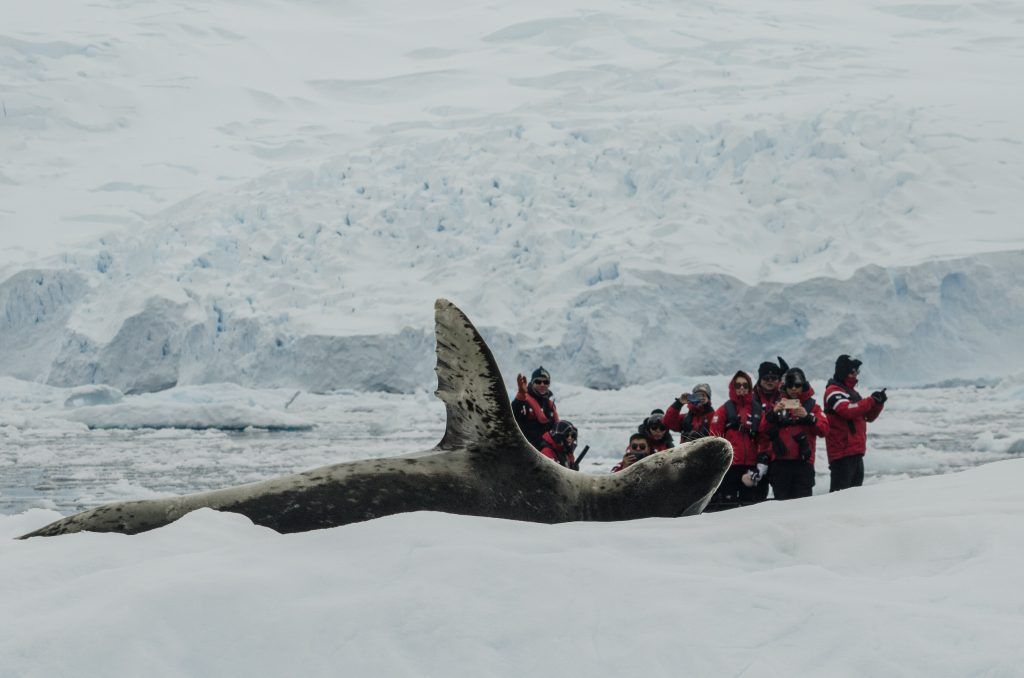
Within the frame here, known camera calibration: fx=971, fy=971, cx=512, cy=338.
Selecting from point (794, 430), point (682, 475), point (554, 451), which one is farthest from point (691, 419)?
point (682, 475)

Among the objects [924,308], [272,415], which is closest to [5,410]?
[272,415]

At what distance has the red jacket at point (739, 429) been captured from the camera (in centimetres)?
536

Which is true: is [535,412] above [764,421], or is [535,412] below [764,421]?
below

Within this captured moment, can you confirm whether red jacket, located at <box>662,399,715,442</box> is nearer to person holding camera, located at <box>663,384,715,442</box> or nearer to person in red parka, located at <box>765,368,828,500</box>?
person holding camera, located at <box>663,384,715,442</box>

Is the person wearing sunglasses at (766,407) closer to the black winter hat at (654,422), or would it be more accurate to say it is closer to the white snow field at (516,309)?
the black winter hat at (654,422)

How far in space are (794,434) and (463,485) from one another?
2404mm

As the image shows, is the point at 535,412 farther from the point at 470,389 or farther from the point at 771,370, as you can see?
the point at 470,389

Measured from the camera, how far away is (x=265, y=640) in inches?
76.1

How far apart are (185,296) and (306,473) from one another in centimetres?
2272

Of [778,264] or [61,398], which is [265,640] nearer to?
[778,264]

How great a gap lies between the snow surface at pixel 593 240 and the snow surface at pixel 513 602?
65.0ft

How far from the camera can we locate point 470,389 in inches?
145

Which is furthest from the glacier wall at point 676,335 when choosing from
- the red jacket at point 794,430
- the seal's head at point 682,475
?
the seal's head at point 682,475

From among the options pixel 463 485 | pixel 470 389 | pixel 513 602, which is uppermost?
pixel 470 389
